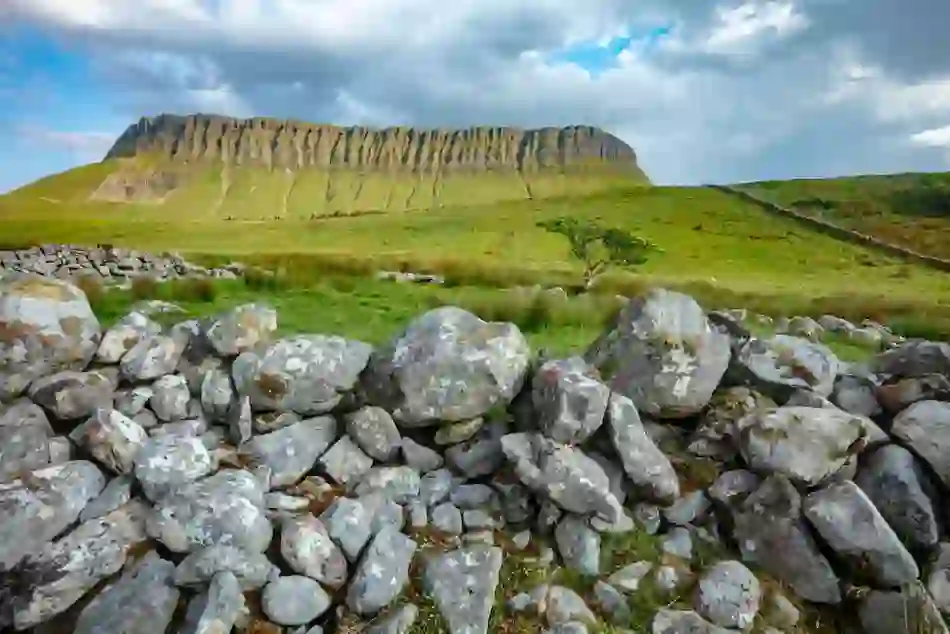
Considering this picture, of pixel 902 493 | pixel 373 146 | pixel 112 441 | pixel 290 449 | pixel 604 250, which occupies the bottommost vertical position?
pixel 902 493

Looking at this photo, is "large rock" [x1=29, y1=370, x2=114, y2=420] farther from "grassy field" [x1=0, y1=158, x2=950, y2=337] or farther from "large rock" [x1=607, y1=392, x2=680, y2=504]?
"grassy field" [x1=0, y1=158, x2=950, y2=337]

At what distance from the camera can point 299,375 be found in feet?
15.1

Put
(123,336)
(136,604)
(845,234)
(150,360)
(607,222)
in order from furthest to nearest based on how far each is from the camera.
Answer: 1. (607,222)
2. (845,234)
3. (123,336)
4. (150,360)
5. (136,604)

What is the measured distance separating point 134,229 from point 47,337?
14310 millimetres

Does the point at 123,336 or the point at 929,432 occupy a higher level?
the point at 123,336

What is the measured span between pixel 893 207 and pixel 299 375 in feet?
40.3

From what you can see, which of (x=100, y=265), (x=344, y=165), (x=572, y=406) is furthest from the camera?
(x=344, y=165)

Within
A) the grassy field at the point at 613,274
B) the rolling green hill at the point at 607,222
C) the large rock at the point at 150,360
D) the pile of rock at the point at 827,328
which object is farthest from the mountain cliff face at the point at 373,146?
the large rock at the point at 150,360

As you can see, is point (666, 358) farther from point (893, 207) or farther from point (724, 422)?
point (893, 207)

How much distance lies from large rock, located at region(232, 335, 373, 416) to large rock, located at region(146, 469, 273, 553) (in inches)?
28.9

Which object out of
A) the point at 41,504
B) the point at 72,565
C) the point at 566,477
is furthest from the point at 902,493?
the point at 41,504

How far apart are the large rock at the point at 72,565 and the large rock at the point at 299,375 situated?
113cm

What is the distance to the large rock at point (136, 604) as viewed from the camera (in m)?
3.68

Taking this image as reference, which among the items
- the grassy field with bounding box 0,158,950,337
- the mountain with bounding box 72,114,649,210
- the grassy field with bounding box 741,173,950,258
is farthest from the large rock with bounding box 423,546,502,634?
the mountain with bounding box 72,114,649,210
